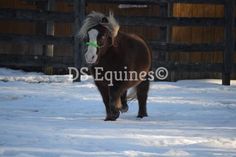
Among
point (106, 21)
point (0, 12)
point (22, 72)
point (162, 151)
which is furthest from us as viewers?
point (22, 72)

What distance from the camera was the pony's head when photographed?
19.6 ft

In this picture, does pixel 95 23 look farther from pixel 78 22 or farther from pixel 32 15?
pixel 32 15

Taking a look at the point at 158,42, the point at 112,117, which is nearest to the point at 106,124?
the point at 112,117

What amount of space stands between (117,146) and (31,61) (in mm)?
7308

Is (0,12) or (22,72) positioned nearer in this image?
(0,12)

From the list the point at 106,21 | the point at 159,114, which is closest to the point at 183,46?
the point at 159,114

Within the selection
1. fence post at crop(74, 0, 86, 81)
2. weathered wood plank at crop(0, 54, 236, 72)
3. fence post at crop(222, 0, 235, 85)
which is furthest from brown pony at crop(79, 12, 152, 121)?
fence post at crop(222, 0, 235, 85)

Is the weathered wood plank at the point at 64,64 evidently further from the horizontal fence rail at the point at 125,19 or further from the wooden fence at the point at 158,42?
the horizontal fence rail at the point at 125,19

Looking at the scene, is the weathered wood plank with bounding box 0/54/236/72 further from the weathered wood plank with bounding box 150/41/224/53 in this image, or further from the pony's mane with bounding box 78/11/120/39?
the pony's mane with bounding box 78/11/120/39

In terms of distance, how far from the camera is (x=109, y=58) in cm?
623

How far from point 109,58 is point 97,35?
0.38m

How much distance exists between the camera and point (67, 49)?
50.6 feet

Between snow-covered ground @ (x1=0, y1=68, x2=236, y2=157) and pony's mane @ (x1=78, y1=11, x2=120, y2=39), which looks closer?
snow-covered ground @ (x1=0, y1=68, x2=236, y2=157)

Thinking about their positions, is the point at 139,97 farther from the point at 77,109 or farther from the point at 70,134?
the point at 70,134
